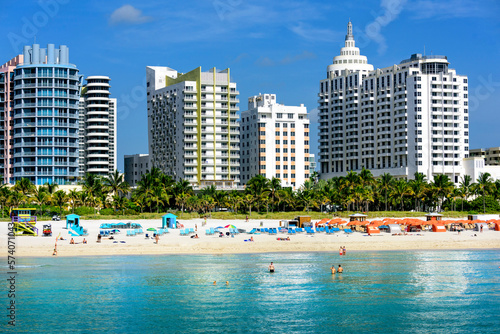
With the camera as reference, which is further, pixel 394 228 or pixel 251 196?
pixel 251 196

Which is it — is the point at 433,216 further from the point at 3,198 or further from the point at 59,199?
the point at 3,198

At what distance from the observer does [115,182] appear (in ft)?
425

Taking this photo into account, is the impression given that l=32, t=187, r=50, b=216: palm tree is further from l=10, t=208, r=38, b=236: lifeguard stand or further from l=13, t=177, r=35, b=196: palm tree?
l=10, t=208, r=38, b=236: lifeguard stand

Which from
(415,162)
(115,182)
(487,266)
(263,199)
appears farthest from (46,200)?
(415,162)

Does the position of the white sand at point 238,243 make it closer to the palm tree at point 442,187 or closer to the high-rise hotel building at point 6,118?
the palm tree at point 442,187

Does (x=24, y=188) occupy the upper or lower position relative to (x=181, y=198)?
upper

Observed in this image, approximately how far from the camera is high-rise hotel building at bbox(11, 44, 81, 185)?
6334 inches

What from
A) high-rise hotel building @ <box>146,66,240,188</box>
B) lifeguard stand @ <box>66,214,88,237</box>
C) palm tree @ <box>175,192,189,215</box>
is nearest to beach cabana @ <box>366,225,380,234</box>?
lifeguard stand @ <box>66,214,88,237</box>

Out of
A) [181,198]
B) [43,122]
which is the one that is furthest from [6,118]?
[181,198]

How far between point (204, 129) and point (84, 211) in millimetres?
54716

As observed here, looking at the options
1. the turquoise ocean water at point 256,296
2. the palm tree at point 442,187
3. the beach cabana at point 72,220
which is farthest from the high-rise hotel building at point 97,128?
the turquoise ocean water at point 256,296

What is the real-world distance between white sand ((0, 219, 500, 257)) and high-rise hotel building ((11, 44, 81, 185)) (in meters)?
65.4

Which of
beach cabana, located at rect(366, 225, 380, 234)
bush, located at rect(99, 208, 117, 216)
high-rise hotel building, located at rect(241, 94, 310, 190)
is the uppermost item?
high-rise hotel building, located at rect(241, 94, 310, 190)

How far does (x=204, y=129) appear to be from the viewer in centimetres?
16600
